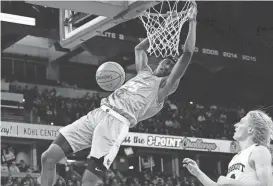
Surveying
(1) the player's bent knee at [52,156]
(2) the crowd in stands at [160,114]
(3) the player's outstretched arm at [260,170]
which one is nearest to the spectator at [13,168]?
(2) the crowd in stands at [160,114]

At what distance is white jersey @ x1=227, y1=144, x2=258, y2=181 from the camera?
349cm

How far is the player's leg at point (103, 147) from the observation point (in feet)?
15.6

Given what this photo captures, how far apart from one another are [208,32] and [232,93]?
590 cm

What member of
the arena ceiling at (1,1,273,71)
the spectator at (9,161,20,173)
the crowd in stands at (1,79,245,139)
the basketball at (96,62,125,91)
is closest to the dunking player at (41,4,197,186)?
the basketball at (96,62,125,91)

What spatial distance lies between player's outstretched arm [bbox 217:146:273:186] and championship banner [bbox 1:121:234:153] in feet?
45.7

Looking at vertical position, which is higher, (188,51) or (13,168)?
(188,51)

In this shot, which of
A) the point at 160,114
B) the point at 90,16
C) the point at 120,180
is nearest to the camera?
the point at 90,16

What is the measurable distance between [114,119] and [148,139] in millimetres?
13724

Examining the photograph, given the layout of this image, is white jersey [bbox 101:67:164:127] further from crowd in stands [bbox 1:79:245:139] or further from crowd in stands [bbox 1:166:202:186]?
crowd in stands [bbox 1:79:245:139]

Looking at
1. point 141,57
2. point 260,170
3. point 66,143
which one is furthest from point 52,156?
point 260,170

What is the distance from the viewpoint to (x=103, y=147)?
15.9 ft

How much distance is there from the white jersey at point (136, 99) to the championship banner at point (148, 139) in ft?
39.5

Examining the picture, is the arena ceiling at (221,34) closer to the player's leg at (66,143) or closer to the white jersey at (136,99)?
the white jersey at (136,99)

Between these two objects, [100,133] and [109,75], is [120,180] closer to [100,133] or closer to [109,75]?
[109,75]
